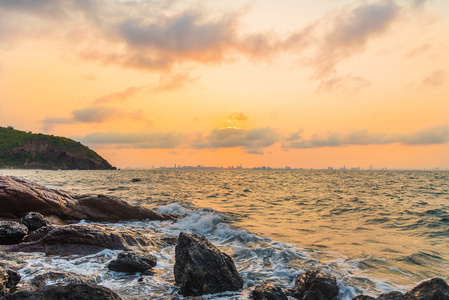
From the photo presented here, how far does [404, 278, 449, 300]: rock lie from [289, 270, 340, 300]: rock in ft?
5.02

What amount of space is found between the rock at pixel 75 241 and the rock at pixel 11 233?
306mm

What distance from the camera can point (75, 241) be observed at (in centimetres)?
911

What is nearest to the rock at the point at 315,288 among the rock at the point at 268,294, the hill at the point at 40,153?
the rock at the point at 268,294

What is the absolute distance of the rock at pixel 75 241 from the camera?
879 cm

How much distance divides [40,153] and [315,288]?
17800 cm

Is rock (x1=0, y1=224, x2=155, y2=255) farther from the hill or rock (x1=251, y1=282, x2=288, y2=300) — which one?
the hill

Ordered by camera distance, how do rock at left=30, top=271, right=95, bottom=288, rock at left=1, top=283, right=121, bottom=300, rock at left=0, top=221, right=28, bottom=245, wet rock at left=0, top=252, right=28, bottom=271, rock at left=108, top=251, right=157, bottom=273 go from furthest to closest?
rock at left=0, top=221, right=28, bottom=245
rock at left=108, top=251, right=157, bottom=273
wet rock at left=0, top=252, right=28, bottom=271
rock at left=30, top=271, right=95, bottom=288
rock at left=1, top=283, right=121, bottom=300

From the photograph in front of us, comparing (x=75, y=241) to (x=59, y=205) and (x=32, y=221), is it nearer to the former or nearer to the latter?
(x=32, y=221)

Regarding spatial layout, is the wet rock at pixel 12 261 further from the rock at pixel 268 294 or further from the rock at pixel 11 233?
the rock at pixel 268 294

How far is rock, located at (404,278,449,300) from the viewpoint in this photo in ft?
17.4

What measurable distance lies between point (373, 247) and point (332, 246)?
1.65m

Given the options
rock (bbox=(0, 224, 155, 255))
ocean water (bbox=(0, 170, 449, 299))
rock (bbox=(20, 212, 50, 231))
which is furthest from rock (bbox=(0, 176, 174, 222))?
rock (bbox=(0, 224, 155, 255))

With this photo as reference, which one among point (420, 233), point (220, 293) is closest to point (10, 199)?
point (220, 293)

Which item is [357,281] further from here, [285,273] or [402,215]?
[402,215]
